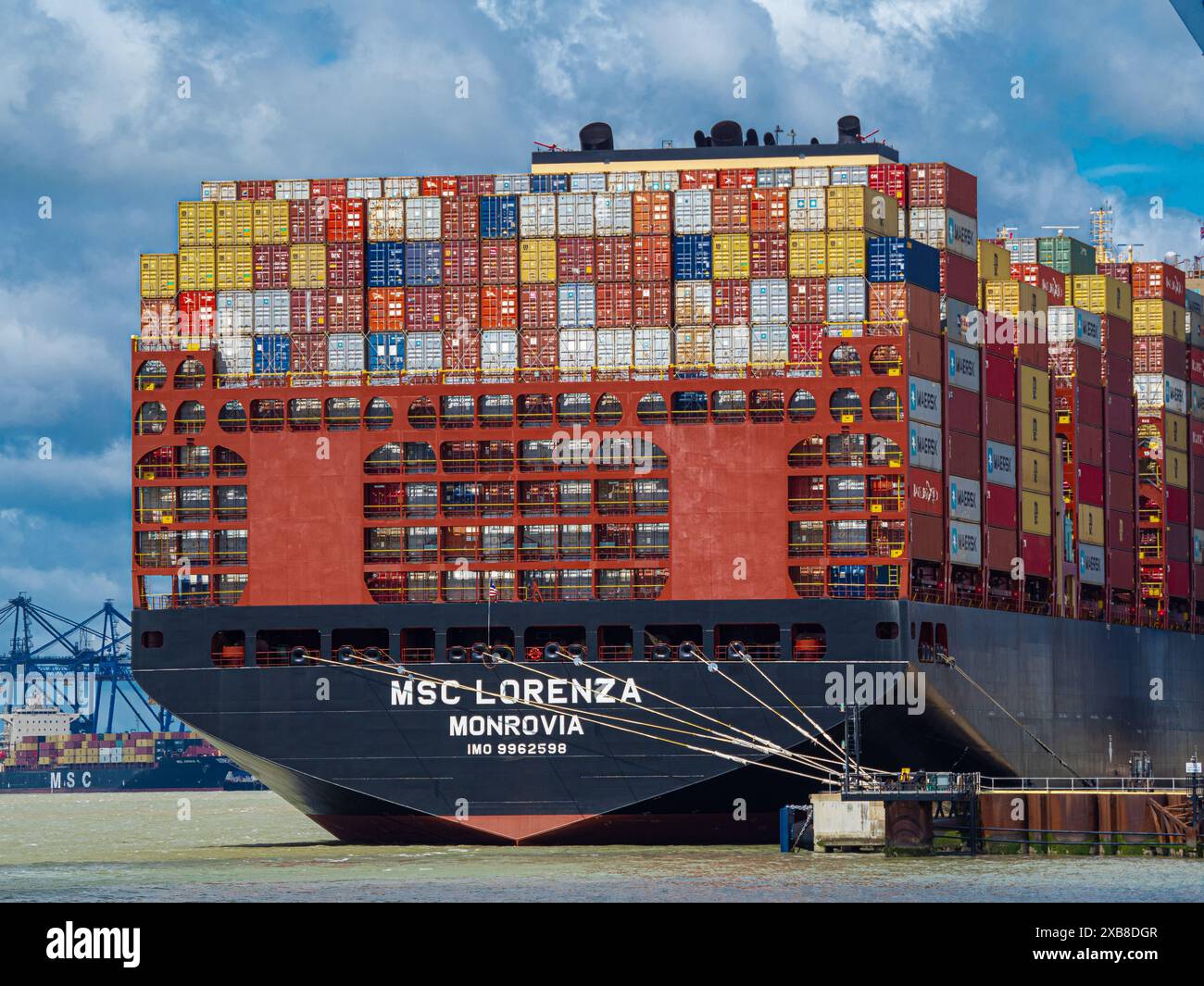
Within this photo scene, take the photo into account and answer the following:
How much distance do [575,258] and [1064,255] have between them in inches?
982

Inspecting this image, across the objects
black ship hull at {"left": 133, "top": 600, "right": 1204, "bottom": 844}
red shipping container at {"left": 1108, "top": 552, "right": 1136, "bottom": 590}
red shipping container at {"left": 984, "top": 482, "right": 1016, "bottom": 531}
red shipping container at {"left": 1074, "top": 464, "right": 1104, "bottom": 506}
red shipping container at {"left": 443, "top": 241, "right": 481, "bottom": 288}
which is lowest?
black ship hull at {"left": 133, "top": 600, "right": 1204, "bottom": 844}

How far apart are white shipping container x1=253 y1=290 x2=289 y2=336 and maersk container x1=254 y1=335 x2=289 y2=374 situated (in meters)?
0.31

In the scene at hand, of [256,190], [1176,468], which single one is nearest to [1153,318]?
[1176,468]

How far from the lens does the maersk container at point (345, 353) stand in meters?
69.8

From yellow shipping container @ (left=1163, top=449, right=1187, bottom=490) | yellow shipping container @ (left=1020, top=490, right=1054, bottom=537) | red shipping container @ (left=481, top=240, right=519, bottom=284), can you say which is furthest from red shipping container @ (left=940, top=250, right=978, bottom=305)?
yellow shipping container @ (left=1163, top=449, right=1187, bottom=490)

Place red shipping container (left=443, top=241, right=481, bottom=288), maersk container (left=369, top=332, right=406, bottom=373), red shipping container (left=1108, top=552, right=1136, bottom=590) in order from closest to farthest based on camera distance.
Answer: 1. maersk container (left=369, top=332, right=406, bottom=373)
2. red shipping container (left=443, top=241, right=481, bottom=288)
3. red shipping container (left=1108, top=552, right=1136, bottom=590)

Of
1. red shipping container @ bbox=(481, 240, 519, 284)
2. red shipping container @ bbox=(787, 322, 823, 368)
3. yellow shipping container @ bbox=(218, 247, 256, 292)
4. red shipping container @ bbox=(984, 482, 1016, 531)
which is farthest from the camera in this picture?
red shipping container @ bbox=(984, 482, 1016, 531)

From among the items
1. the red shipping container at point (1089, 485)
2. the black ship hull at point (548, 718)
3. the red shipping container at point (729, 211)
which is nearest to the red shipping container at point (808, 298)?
the red shipping container at point (729, 211)

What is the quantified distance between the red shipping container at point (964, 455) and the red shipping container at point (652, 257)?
973 cm

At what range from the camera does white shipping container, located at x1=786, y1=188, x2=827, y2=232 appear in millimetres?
69375

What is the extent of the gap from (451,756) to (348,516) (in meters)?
7.68

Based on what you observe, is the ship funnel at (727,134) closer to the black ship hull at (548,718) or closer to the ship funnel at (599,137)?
the ship funnel at (599,137)

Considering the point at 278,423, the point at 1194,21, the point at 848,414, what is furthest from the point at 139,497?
the point at 1194,21

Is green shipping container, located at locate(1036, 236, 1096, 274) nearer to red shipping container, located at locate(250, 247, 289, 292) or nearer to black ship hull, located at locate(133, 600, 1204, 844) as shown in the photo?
black ship hull, located at locate(133, 600, 1204, 844)
